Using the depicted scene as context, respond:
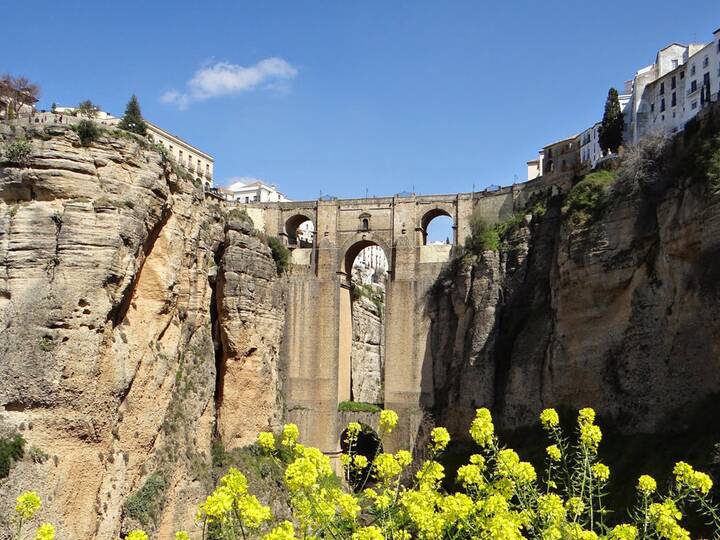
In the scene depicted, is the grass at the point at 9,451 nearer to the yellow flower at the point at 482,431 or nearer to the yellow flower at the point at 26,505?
the yellow flower at the point at 26,505

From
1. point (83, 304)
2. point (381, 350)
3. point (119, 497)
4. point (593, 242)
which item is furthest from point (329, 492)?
point (381, 350)

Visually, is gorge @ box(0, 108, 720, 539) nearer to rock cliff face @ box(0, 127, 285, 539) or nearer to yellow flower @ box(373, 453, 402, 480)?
rock cliff face @ box(0, 127, 285, 539)

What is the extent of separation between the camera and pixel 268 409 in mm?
33031

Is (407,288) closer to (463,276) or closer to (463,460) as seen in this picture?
(463,276)

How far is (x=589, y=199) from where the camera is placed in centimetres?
2805

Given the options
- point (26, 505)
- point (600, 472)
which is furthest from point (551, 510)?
point (26, 505)

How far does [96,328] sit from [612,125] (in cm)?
2536

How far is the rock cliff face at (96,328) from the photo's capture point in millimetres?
15906

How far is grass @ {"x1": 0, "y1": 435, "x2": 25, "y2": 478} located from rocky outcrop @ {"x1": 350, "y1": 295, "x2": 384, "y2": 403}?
2802cm

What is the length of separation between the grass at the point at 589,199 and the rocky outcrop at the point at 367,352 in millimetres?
18510

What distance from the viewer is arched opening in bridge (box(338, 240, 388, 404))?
128 ft

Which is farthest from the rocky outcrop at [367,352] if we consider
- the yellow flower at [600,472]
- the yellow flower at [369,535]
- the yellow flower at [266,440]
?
the yellow flower at [369,535]

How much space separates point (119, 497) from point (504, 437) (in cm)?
1713

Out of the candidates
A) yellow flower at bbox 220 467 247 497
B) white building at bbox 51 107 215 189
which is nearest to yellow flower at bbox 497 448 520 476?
yellow flower at bbox 220 467 247 497
